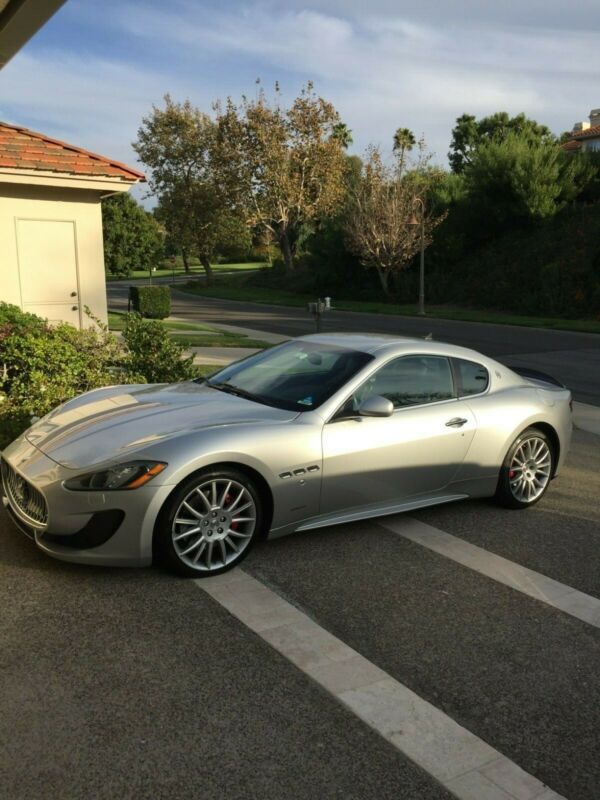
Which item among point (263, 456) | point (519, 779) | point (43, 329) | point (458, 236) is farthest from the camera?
point (458, 236)

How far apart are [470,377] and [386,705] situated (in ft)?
10.1

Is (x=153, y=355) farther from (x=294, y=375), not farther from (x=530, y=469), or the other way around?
(x=530, y=469)

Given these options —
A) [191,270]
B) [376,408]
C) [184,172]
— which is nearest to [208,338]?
[376,408]

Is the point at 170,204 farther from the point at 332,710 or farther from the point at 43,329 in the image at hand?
the point at 332,710

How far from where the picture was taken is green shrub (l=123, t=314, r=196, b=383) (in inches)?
324

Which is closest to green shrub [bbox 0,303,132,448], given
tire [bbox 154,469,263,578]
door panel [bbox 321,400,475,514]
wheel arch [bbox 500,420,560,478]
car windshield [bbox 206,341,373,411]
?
car windshield [bbox 206,341,373,411]

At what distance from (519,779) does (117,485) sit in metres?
2.45

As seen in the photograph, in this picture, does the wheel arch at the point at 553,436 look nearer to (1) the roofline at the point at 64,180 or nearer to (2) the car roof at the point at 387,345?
(2) the car roof at the point at 387,345

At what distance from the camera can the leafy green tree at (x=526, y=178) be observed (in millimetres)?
35562

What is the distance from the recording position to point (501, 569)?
4.51 metres

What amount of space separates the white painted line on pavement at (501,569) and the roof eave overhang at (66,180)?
26.5ft

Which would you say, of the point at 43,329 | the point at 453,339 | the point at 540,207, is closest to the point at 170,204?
the point at 540,207

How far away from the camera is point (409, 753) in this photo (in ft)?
8.97

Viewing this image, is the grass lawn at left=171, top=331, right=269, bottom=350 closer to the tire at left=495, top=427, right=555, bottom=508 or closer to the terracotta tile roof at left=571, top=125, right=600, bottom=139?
the tire at left=495, top=427, right=555, bottom=508
